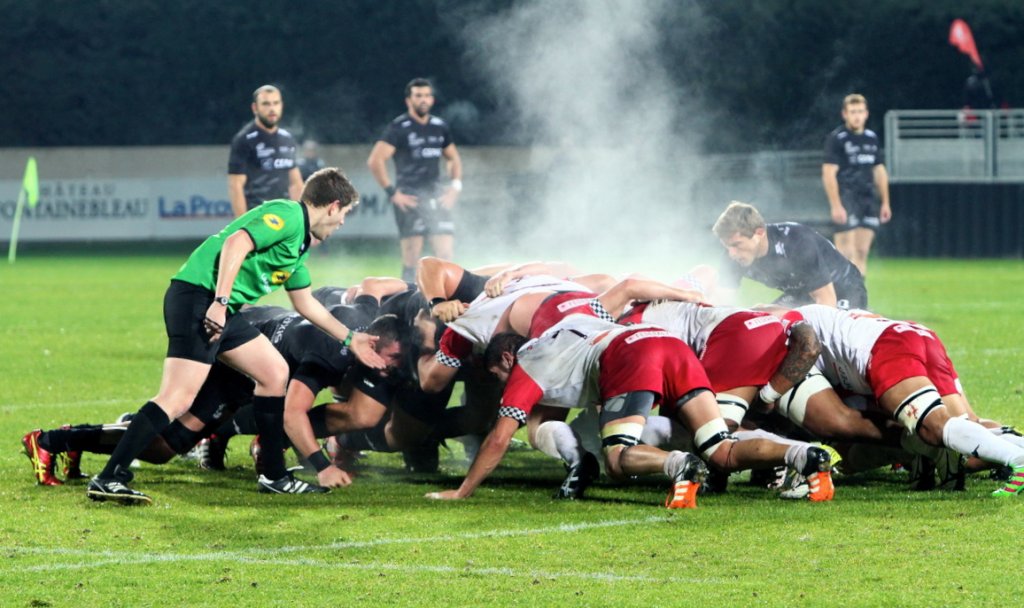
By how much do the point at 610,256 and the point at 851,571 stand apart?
57.5ft

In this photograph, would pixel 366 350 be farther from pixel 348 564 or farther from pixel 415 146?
pixel 415 146

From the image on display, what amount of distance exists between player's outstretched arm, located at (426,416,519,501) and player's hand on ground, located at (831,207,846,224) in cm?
887

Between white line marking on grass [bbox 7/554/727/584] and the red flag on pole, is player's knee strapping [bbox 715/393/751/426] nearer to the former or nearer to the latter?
white line marking on grass [bbox 7/554/727/584]

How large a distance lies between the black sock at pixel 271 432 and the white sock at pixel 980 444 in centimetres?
294

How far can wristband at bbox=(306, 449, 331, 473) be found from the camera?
7.67 meters

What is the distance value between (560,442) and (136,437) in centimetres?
185

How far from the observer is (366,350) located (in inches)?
301

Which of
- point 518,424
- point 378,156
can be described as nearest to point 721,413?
point 518,424

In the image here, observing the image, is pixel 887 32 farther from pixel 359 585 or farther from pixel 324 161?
pixel 359 585

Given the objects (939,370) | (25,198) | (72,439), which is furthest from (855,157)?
(25,198)

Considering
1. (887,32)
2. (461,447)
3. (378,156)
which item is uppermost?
(887,32)

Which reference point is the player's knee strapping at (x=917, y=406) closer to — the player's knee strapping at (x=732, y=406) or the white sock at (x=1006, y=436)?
the white sock at (x=1006, y=436)

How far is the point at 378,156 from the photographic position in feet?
50.6

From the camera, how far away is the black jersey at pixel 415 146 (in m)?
15.6
